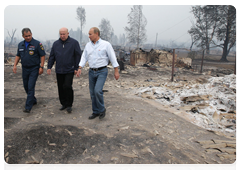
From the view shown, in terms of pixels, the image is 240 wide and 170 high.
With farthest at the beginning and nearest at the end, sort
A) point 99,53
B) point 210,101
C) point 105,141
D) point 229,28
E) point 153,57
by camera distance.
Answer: point 229,28
point 153,57
point 210,101
point 99,53
point 105,141

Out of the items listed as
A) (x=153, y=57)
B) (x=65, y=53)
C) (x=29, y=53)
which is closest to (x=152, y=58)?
(x=153, y=57)

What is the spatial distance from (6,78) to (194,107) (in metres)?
9.05

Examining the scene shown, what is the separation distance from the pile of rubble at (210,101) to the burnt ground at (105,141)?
93 centimetres

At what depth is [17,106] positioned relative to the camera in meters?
4.88

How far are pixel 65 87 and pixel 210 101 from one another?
4632mm

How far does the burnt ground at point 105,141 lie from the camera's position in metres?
2.48

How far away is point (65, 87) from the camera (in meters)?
4.17

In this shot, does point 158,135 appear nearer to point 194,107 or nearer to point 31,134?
point 31,134

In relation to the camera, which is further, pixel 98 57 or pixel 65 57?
pixel 65 57

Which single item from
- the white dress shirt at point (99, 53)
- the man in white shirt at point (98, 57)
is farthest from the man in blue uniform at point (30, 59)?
the white dress shirt at point (99, 53)

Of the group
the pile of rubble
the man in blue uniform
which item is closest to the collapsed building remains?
the pile of rubble

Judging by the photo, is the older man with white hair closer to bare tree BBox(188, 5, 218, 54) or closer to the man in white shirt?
the man in white shirt

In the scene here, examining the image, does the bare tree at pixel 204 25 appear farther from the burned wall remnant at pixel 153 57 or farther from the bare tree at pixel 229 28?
the burned wall remnant at pixel 153 57

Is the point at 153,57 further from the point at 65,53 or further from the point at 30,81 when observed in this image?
the point at 30,81
